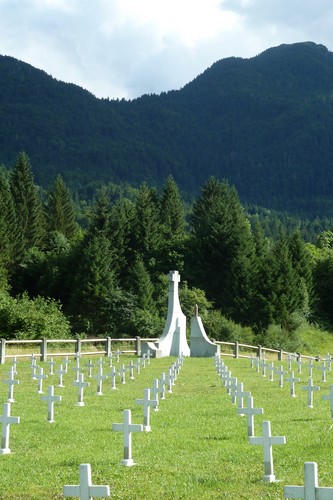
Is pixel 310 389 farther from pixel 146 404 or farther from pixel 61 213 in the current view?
pixel 61 213

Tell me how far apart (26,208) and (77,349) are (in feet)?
162

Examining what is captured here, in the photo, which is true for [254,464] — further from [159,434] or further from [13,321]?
[13,321]

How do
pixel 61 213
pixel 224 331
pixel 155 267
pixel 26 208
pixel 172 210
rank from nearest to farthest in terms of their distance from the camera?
pixel 224 331
pixel 155 267
pixel 26 208
pixel 172 210
pixel 61 213

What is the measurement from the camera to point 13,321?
46.1 meters

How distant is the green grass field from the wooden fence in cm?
1364

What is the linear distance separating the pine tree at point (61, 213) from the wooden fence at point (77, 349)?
44966mm

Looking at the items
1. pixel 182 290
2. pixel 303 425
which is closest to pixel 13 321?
pixel 182 290

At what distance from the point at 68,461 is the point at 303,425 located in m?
5.39

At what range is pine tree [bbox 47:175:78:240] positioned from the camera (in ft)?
296

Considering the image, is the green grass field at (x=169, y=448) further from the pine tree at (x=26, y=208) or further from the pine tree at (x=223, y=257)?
the pine tree at (x=26, y=208)

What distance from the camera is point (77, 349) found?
125ft

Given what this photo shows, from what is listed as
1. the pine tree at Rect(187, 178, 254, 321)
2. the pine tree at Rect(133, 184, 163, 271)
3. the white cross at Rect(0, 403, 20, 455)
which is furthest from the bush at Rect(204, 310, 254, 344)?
the white cross at Rect(0, 403, 20, 455)

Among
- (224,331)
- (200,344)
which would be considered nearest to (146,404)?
(200,344)

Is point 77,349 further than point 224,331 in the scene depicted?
No
